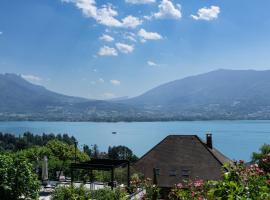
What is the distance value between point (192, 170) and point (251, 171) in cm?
2897

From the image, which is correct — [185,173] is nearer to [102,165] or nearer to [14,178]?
[102,165]

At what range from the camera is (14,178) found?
11516mm

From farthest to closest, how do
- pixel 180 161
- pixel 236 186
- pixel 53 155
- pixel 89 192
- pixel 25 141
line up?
pixel 25 141
pixel 53 155
pixel 180 161
pixel 89 192
pixel 236 186

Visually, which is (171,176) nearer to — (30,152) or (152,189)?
(30,152)

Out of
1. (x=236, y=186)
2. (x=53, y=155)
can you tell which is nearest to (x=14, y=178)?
(x=236, y=186)

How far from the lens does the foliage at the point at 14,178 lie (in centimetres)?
1133

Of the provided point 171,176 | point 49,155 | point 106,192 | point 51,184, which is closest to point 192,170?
point 171,176

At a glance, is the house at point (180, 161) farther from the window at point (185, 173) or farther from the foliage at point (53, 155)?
the foliage at point (53, 155)

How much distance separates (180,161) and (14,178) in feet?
80.0

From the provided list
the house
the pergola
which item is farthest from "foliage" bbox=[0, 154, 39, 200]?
the house

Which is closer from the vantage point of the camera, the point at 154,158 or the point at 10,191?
the point at 10,191

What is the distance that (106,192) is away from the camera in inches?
466

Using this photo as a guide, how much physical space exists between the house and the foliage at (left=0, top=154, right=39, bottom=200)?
21.7m

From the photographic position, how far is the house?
32906 mm
